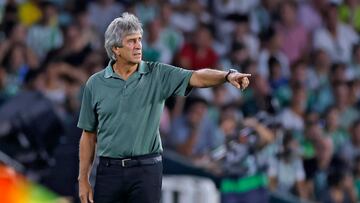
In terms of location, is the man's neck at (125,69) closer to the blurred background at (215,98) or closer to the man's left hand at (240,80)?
the man's left hand at (240,80)

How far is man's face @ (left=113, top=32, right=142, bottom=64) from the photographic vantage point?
25.0ft

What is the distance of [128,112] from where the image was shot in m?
7.65

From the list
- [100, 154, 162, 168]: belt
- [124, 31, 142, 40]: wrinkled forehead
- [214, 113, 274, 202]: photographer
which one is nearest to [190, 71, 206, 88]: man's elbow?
[124, 31, 142, 40]: wrinkled forehead

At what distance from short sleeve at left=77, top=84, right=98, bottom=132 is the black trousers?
233mm

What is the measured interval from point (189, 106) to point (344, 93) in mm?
2762

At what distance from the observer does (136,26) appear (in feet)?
24.9

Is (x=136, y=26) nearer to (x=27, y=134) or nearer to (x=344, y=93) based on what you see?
(x=27, y=134)

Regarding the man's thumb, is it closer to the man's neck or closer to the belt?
the belt

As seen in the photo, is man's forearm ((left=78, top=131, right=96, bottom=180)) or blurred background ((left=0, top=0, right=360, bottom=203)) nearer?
man's forearm ((left=78, top=131, right=96, bottom=180))


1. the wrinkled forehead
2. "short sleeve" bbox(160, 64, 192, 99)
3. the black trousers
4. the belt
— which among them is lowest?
the black trousers

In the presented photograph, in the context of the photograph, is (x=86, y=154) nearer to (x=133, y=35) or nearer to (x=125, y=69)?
(x=125, y=69)

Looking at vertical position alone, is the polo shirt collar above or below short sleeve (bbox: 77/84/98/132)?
above

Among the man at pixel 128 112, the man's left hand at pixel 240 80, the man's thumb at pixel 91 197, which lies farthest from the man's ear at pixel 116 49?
the man's thumb at pixel 91 197

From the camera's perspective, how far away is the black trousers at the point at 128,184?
771 cm
